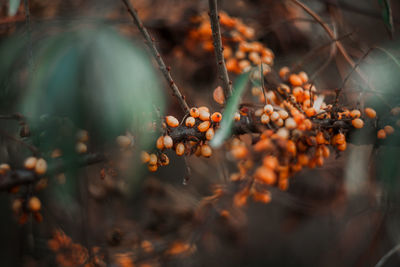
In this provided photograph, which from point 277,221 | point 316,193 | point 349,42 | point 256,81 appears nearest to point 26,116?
point 256,81

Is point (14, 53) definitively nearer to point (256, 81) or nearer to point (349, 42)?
point (256, 81)

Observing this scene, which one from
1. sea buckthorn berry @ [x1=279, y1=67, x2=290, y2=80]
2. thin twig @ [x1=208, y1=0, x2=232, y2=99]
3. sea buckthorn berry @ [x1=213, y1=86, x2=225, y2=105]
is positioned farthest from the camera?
sea buckthorn berry @ [x1=279, y1=67, x2=290, y2=80]

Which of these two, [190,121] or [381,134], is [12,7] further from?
[381,134]

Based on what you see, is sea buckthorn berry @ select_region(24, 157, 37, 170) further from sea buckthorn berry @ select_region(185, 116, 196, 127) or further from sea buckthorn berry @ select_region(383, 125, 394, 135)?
sea buckthorn berry @ select_region(383, 125, 394, 135)

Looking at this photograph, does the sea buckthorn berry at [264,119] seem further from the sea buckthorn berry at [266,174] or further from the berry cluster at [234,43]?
the berry cluster at [234,43]

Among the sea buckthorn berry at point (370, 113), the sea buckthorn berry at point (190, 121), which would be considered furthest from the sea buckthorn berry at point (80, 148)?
the sea buckthorn berry at point (370, 113)

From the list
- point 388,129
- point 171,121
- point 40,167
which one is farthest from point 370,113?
point 40,167

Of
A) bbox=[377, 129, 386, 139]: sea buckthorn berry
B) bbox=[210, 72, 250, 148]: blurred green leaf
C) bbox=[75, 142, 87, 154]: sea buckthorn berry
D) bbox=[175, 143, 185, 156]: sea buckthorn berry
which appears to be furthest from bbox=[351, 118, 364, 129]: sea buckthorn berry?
bbox=[75, 142, 87, 154]: sea buckthorn berry
